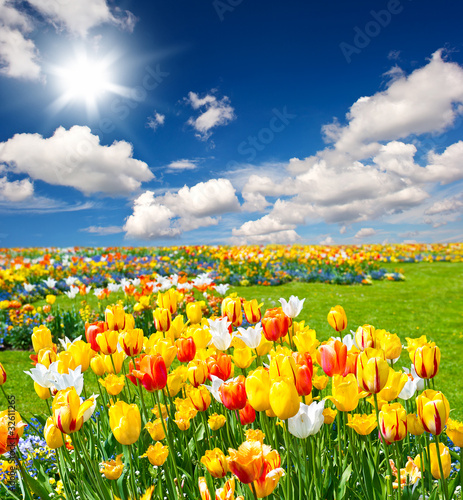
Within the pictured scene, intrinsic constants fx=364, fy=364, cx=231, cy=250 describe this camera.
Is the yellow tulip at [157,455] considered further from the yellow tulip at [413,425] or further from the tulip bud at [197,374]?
the yellow tulip at [413,425]

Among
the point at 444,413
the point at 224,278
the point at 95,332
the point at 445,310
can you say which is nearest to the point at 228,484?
the point at 444,413

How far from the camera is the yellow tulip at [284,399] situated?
138 centimetres

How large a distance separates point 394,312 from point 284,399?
30.9ft

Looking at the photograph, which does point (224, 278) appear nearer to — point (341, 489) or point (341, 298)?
point (341, 298)

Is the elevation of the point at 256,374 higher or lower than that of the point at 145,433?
higher

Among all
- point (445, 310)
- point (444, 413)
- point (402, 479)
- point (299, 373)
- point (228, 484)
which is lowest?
point (445, 310)

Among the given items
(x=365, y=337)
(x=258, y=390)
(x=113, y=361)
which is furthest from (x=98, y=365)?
(x=365, y=337)

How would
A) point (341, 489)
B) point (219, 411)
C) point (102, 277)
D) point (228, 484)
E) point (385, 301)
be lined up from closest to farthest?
point (228, 484) → point (341, 489) → point (219, 411) → point (385, 301) → point (102, 277)

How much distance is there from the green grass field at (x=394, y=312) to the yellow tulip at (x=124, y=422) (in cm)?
404

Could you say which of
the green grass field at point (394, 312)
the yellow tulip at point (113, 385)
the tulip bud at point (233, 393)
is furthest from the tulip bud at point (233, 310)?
the green grass field at point (394, 312)

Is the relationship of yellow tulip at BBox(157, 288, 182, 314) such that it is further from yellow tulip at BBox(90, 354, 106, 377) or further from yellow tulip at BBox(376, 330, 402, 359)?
yellow tulip at BBox(376, 330, 402, 359)

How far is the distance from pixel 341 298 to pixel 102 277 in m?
8.17

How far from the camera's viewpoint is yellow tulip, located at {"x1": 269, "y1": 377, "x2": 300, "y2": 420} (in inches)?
54.2

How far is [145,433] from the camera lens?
99.3 inches
